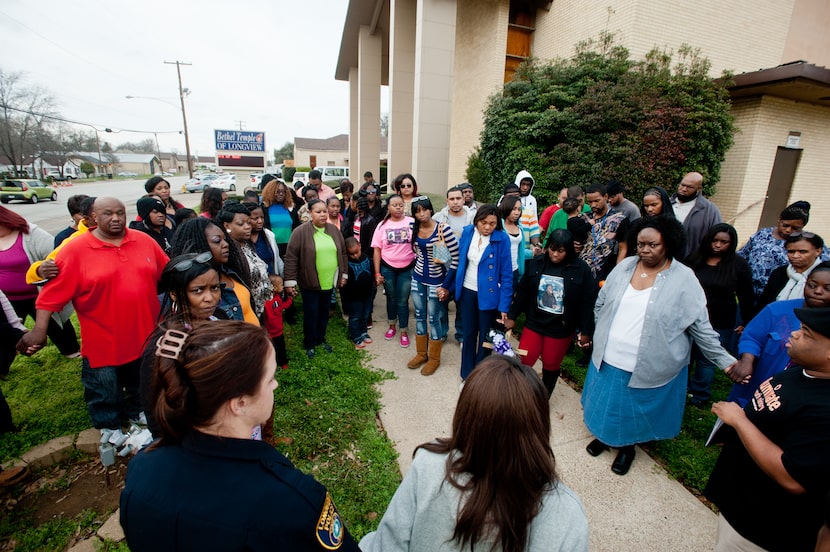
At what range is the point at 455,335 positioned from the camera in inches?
211

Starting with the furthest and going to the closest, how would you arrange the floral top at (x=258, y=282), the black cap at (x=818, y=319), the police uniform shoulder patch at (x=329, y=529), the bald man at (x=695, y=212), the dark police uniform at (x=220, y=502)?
the bald man at (x=695, y=212), the floral top at (x=258, y=282), the black cap at (x=818, y=319), the police uniform shoulder patch at (x=329, y=529), the dark police uniform at (x=220, y=502)

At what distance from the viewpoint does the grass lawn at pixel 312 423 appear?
2.64 metres

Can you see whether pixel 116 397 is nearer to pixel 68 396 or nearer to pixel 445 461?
pixel 68 396

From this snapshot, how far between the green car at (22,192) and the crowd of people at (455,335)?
88.9ft

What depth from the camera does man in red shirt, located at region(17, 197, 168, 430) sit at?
8.83 feet

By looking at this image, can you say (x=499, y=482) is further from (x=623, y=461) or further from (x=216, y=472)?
(x=623, y=461)

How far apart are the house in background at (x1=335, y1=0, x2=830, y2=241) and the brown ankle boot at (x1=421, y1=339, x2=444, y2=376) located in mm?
6225

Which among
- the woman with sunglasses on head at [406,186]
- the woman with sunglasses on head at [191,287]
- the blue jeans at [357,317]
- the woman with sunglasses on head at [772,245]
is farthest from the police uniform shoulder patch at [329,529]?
the woman with sunglasses on head at [406,186]

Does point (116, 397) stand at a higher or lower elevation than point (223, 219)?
lower

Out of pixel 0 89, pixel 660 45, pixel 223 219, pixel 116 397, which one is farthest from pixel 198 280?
pixel 0 89

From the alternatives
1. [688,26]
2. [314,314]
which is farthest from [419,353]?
[688,26]

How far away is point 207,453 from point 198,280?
147 centimetres

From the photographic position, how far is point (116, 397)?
9.98ft

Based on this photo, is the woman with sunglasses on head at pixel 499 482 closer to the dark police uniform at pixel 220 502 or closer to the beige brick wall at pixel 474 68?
the dark police uniform at pixel 220 502
